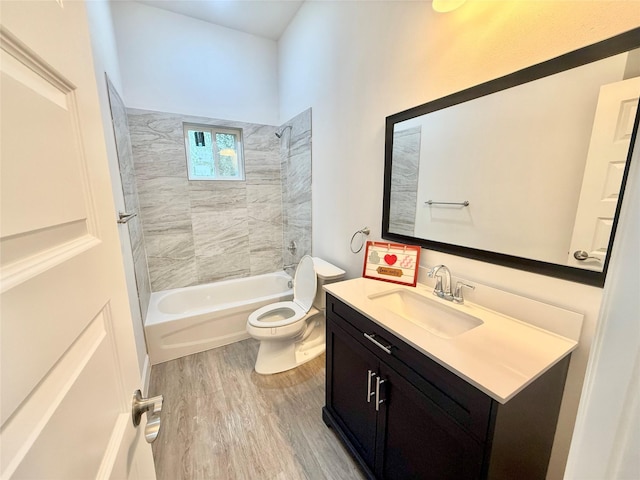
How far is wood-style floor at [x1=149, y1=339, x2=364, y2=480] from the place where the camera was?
4.55ft

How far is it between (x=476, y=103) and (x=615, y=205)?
0.64 m

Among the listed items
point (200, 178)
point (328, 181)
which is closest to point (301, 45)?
point (328, 181)

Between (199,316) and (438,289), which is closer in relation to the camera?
(438,289)

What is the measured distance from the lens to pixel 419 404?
969 millimetres

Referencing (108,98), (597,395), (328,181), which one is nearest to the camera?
(597,395)

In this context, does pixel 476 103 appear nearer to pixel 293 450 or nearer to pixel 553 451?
pixel 553 451

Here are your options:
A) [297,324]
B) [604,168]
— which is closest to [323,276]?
[297,324]

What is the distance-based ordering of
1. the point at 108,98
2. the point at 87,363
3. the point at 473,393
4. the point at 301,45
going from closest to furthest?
the point at 87,363 → the point at 473,393 → the point at 108,98 → the point at 301,45

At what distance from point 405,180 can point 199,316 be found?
6.66 feet

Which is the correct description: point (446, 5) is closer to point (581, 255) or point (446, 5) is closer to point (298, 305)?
point (581, 255)

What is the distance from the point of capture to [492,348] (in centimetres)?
92

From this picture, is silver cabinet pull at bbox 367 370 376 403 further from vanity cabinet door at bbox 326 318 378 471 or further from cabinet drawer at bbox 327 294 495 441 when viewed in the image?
cabinet drawer at bbox 327 294 495 441

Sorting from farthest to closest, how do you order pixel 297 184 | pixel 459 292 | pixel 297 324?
1. pixel 297 184
2. pixel 297 324
3. pixel 459 292

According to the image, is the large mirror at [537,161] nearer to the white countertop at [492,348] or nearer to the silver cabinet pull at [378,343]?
the white countertop at [492,348]
